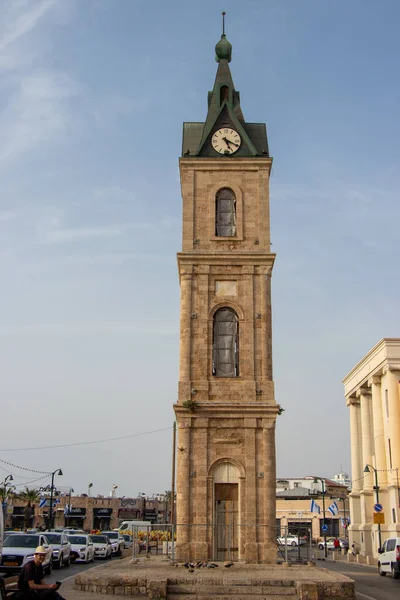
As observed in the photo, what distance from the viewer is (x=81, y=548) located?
37875 millimetres

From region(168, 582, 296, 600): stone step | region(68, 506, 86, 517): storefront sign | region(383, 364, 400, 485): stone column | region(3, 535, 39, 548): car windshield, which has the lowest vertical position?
region(168, 582, 296, 600): stone step

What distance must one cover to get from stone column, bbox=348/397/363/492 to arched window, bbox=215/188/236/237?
36527 mm

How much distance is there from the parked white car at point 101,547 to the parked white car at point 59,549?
23.8 ft

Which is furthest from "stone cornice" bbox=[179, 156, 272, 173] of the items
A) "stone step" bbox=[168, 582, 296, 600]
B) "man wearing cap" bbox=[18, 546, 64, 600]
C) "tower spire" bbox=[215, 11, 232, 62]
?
"man wearing cap" bbox=[18, 546, 64, 600]

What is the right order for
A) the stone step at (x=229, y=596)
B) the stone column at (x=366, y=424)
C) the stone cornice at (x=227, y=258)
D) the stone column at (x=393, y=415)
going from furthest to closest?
the stone column at (x=366, y=424), the stone column at (x=393, y=415), the stone cornice at (x=227, y=258), the stone step at (x=229, y=596)

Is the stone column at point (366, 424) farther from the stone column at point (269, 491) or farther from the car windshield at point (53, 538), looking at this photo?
the car windshield at point (53, 538)

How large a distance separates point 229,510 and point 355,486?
35.9 m

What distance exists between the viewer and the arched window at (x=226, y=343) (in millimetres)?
31688

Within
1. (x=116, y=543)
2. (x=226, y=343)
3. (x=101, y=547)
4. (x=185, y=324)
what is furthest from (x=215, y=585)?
(x=116, y=543)

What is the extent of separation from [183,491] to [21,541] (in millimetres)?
6784

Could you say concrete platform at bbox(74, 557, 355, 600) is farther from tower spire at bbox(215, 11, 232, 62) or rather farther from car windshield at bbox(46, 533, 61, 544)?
tower spire at bbox(215, 11, 232, 62)

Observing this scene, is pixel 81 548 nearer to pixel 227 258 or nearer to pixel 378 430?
pixel 227 258

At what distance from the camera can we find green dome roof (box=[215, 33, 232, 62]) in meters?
39.2

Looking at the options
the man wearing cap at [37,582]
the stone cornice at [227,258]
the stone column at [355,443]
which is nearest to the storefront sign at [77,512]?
the stone column at [355,443]
